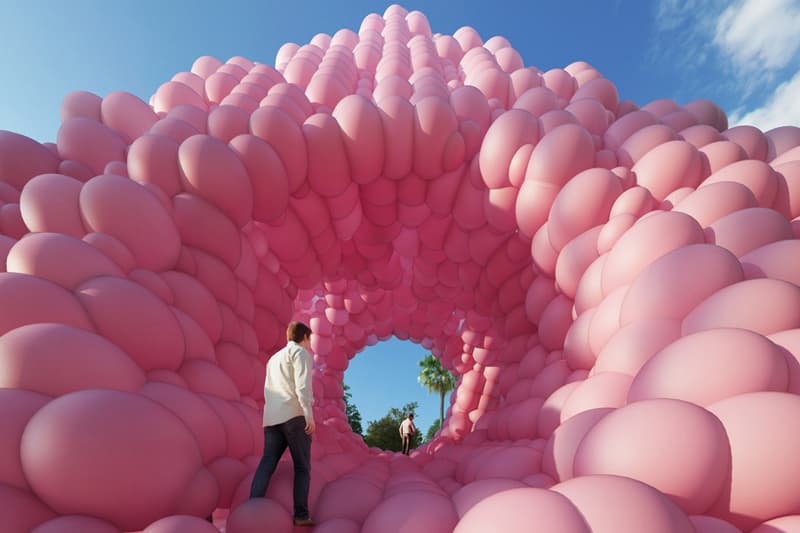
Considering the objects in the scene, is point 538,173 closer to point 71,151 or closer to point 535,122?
point 535,122

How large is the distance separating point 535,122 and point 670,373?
1710 millimetres

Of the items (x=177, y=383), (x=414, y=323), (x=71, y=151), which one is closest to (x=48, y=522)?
(x=177, y=383)

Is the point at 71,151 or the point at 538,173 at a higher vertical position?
the point at 71,151

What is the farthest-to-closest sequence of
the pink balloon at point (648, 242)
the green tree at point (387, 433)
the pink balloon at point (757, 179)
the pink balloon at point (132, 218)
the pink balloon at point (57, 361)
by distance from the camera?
the green tree at point (387, 433), the pink balloon at point (757, 179), the pink balloon at point (132, 218), the pink balloon at point (648, 242), the pink balloon at point (57, 361)

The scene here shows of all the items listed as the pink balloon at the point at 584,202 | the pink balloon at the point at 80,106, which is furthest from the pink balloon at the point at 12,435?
the pink balloon at the point at 584,202

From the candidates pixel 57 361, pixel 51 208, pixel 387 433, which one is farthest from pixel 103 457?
pixel 387 433

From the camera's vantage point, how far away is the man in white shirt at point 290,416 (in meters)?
1.55

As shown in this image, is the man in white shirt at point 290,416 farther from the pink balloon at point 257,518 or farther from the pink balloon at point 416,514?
the pink balloon at point 416,514

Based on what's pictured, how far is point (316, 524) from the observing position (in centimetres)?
155

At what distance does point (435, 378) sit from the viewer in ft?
53.9

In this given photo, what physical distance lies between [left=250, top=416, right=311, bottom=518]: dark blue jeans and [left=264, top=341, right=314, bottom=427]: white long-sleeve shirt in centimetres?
3

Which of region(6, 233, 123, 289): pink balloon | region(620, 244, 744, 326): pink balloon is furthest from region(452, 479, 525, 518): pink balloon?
region(6, 233, 123, 289): pink balloon

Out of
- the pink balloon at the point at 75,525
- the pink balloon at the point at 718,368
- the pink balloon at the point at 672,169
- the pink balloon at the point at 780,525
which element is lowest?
the pink balloon at the point at 780,525

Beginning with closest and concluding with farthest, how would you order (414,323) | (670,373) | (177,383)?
1. (670,373)
2. (177,383)
3. (414,323)
